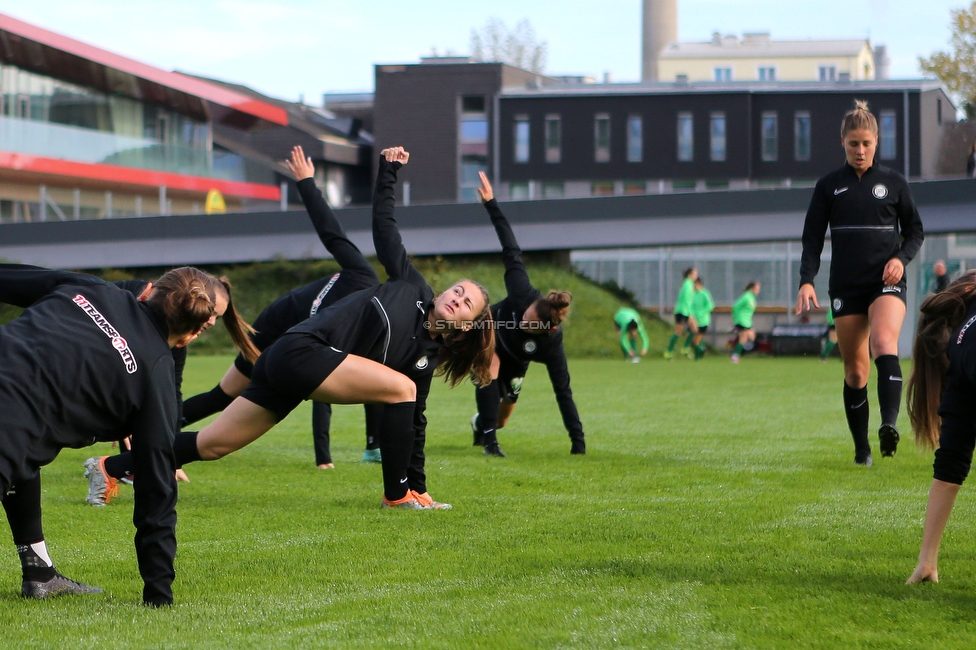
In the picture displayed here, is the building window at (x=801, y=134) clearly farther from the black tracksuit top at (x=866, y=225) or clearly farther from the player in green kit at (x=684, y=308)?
the black tracksuit top at (x=866, y=225)

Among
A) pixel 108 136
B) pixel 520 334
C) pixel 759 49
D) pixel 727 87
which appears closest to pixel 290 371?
pixel 520 334

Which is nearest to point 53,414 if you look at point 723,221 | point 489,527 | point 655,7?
point 489,527

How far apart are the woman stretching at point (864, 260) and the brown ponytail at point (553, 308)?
1.76m

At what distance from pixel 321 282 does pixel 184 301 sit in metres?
4.12

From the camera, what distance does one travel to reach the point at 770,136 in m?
57.3

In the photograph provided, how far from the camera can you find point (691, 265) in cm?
3778

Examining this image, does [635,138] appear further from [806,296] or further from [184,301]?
[184,301]

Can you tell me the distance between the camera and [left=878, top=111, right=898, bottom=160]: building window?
5450cm

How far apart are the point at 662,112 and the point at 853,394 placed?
169 feet

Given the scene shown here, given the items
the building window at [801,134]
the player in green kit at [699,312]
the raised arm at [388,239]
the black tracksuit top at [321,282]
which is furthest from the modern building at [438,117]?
the raised arm at [388,239]

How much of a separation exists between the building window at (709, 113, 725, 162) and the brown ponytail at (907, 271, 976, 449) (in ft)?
179

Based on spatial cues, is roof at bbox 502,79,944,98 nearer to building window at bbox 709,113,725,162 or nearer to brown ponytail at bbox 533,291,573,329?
building window at bbox 709,113,725,162

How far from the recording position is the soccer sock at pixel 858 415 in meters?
8.23

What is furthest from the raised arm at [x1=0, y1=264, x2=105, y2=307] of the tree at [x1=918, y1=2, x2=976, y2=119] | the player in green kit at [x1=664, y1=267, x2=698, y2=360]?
the tree at [x1=918, y1=2, x2=976, y2=119]
